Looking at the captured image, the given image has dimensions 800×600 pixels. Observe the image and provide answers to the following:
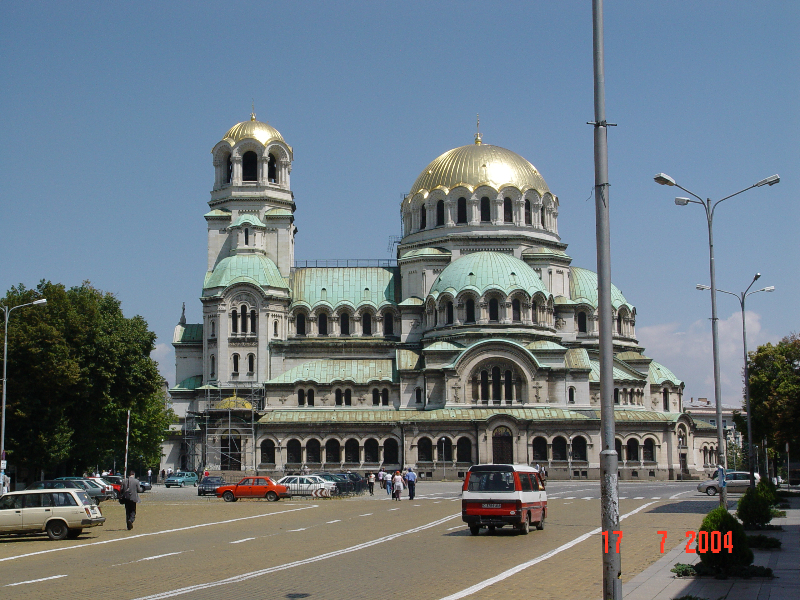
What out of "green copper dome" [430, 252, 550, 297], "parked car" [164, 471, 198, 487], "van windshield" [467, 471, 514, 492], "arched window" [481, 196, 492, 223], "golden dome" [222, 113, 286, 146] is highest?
"golden dome" [222, 113, 286, 146]

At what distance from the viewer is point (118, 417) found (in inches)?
2467

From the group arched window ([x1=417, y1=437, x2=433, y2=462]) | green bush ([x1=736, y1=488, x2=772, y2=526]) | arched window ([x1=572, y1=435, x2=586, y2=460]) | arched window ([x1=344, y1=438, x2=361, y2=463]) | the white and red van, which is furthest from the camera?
arched window ([x1=344, y1=438, x2=361, y2=463])

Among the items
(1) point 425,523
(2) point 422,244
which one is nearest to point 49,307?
(1) point 425,523

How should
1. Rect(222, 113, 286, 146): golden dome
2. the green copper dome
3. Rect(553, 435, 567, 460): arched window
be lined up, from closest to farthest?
Rect(553, 435, 567, 460): arched window → the green copper dome → Rect(222, 113, 286, 146): golden dome

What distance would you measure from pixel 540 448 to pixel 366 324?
19.9 metres

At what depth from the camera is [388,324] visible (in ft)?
278

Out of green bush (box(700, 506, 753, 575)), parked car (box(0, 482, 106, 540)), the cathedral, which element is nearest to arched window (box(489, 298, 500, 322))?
the cathedral

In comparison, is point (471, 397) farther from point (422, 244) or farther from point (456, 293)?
point (422, 244)

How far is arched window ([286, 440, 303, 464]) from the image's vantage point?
249 feet

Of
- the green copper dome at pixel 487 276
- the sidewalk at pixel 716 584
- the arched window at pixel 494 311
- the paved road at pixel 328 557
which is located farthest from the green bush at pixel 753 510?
the arched window at pixel 494 311

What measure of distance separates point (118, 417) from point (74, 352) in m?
14.5

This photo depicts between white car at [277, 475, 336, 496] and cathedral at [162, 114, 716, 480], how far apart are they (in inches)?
963

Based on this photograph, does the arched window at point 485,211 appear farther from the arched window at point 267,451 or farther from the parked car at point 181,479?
the parked car at point 181,479

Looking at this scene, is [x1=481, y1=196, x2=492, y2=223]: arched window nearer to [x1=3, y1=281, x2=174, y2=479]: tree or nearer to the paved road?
[x1=3, y1=281, x2=174, y2=479]: tree
